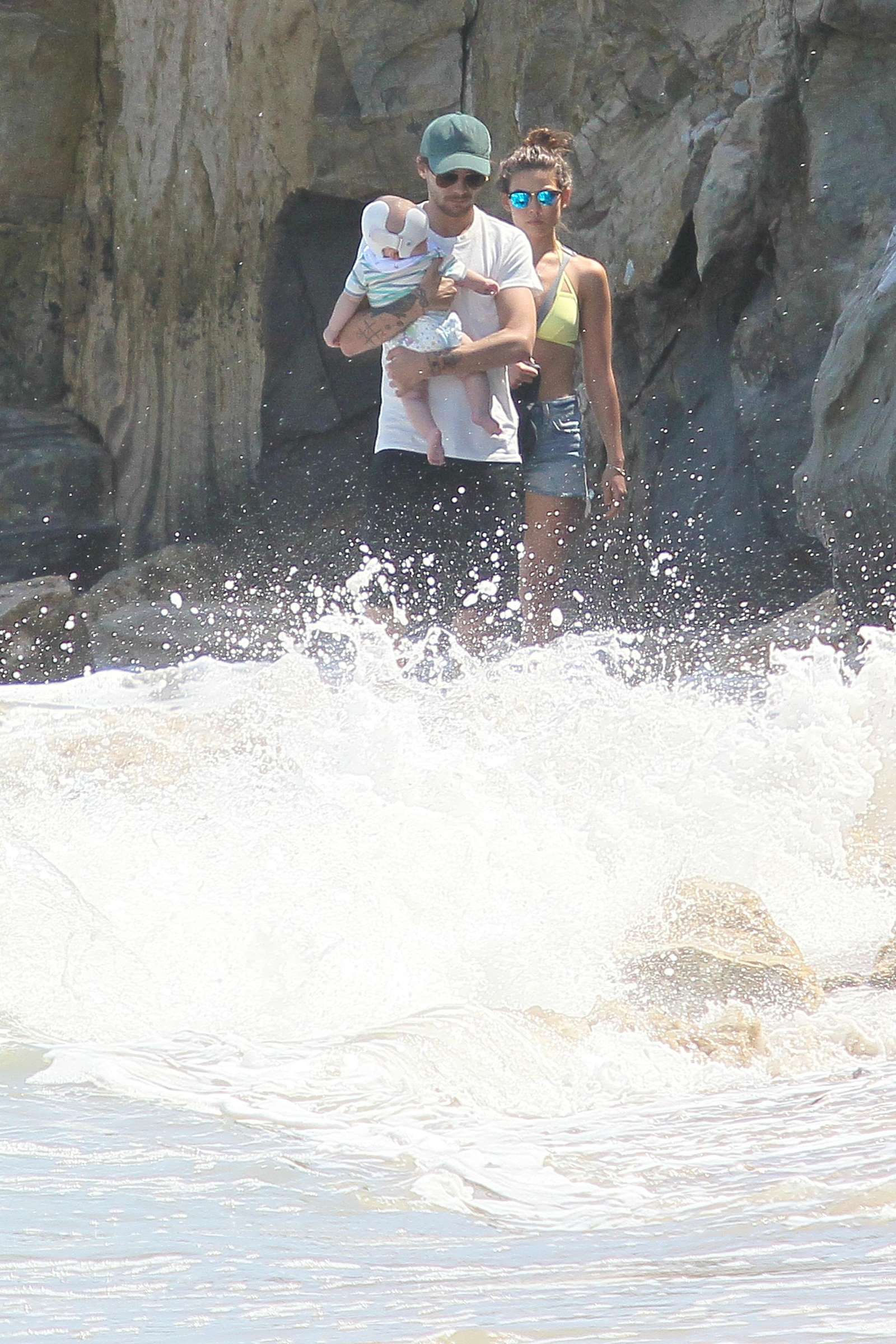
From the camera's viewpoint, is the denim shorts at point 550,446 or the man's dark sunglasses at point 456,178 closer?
the man's dark sunglasses at point 456,178

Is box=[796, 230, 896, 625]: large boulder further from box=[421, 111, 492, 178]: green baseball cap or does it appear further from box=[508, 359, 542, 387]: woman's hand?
box=[421, 111, 492, 178]: green baseball cap

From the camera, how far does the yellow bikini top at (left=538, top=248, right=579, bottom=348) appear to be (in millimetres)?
4184

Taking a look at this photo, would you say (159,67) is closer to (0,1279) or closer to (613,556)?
(613,556)

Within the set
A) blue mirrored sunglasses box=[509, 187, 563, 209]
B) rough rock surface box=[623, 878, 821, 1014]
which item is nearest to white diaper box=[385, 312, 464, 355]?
blue mirrored sunglasses box=[509, 187, 563, 209]

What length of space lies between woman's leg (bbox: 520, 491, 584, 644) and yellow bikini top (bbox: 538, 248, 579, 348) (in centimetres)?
41

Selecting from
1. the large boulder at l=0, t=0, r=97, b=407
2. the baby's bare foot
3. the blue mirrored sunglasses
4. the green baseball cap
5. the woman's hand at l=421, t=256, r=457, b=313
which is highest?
the large boulder at l=0, t=0, r=97, b=407

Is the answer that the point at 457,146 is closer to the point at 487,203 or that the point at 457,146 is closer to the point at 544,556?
the point at 544,556

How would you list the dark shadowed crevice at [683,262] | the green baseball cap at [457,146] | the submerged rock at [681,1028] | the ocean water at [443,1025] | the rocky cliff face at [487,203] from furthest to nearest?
the dark shadowed crevice at [683,262]
the rocky cliff face at [487,203]
the green baseball cap at [457,146]
the submerged rock at [681,1028]
the ocean water at [443,1025]

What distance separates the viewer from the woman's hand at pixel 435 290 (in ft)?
12.2

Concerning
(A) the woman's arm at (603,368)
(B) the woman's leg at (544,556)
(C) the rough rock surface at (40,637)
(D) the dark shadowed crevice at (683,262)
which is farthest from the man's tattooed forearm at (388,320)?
(C) the rough rock surface at (40,637)

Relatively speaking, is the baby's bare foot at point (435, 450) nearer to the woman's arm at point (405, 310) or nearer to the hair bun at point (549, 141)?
the woman's arm at point (405, 310)

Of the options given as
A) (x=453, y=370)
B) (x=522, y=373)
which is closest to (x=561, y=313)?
(x=522, y=373)

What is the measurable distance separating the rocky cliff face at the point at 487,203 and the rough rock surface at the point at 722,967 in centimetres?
267

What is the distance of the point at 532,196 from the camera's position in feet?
13.9
